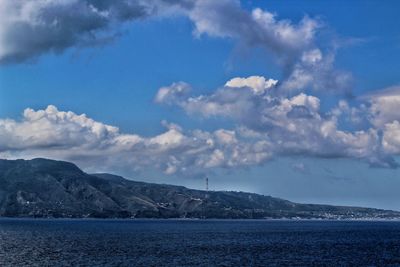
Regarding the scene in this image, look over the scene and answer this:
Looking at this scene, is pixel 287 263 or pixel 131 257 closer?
pixel 287 263

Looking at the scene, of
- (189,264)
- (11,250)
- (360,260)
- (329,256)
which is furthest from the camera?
(11,250)

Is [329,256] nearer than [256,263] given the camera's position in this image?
No

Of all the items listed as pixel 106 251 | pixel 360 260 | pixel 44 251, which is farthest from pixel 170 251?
pixel 360 260

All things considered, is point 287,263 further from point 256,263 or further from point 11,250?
point 11,250

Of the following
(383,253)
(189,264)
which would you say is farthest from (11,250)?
(383,253)

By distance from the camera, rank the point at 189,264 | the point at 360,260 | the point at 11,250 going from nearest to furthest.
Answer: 1. the point at 189,264
2. the point at 360,260
3. the point at 11,250

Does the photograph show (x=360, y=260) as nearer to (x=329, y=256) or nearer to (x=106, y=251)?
(x=329, y=256)

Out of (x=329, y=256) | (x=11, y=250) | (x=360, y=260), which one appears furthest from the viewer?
(x=11, y=250)

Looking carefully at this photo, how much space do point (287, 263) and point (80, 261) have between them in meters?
51.6

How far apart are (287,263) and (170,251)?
45949 mm

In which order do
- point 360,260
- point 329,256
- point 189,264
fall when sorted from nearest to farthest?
point 189,264 → point 360,260 → point 329,256

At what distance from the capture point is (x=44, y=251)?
573 ft

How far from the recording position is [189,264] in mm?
141500

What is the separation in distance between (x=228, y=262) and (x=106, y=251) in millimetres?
48882
